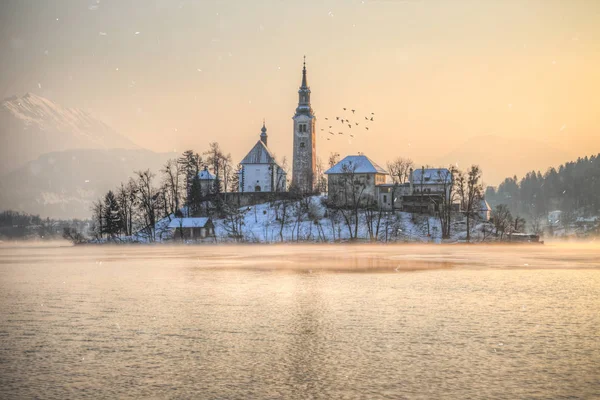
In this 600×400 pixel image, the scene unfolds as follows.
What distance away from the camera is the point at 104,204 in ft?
397

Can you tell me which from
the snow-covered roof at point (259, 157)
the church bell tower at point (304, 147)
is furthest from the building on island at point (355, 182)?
the snow-covered roof at point (259, 157)

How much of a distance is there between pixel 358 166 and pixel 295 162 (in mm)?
23760

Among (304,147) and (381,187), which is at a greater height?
(304,147)

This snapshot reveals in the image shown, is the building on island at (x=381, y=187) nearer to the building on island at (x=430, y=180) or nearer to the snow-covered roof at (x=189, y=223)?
the building on island at (x=430, y=180)

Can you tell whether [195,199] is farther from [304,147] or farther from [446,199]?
[446,199]

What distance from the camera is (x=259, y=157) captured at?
13700cm

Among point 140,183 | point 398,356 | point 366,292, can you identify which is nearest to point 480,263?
point 366,292

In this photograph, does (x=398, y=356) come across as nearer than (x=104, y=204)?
Yes

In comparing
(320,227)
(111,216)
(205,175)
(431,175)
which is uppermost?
(205,175)

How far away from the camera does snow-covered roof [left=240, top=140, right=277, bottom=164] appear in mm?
136625

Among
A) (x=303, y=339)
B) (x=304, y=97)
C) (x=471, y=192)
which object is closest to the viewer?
(x=303, y=339)

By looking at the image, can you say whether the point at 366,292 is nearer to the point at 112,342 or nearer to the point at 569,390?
the point at 112,342

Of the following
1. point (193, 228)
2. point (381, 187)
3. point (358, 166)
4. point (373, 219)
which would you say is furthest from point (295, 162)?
point (193, 228)

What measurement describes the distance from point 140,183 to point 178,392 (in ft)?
346
